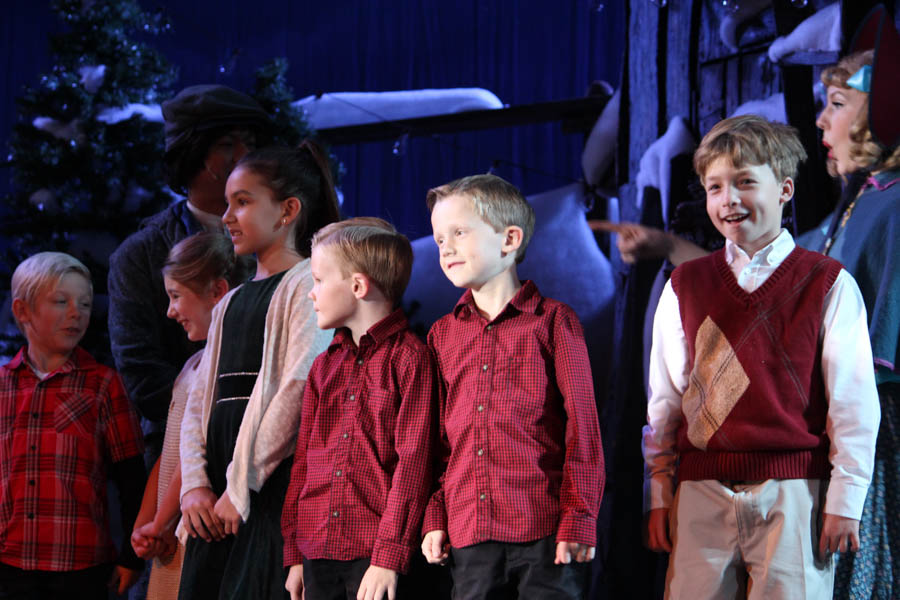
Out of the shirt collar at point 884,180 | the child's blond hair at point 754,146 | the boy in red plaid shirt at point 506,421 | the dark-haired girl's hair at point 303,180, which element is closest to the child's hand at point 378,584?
the boy in red plaid shirt at point 506,421

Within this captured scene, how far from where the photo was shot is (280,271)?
285 centimetres

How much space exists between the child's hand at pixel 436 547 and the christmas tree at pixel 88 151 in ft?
8.36

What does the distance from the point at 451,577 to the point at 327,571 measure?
0.31 m

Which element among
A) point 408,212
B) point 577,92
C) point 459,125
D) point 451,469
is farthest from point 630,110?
point 451,469

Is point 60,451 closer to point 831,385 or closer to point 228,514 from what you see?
point 228,514

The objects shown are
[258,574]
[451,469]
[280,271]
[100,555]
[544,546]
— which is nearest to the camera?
[544,546]

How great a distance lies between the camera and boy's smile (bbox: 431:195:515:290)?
7.55ft

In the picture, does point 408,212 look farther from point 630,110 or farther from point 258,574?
point 258,574

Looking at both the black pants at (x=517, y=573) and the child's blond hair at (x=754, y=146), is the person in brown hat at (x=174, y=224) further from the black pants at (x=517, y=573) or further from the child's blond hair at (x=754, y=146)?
the child's blond hair at (x=754, y=146)

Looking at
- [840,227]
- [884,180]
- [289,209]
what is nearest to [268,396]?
[289,209]

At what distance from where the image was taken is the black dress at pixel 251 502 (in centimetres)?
252

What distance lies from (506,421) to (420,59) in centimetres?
270

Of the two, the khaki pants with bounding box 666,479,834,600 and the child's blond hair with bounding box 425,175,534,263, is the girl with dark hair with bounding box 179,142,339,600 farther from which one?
the khaki pants with bounding box 666,479,834,600

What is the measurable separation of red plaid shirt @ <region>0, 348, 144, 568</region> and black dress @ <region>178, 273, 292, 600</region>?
727mm
